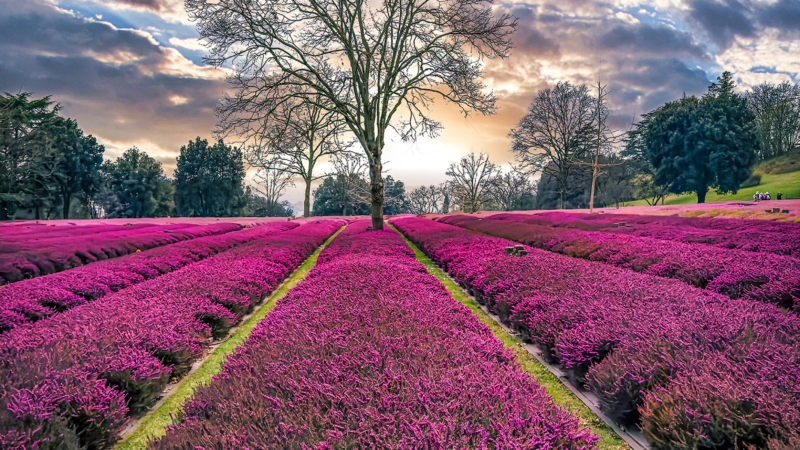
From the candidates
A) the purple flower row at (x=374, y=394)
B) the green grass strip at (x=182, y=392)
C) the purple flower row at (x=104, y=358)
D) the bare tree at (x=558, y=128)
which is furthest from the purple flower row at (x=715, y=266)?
the bare tree at (x=558, y=128)

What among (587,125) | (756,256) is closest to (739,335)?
(756,256)

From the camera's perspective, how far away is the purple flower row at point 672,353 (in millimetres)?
1872

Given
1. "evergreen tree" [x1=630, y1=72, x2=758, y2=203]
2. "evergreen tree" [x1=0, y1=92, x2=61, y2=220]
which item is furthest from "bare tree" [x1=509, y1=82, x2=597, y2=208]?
"evergreen tree" [x1=0, y1=92, x2=61, y2=220]

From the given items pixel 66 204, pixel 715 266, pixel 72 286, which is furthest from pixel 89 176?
pixel 715 266

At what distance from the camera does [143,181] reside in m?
49.8

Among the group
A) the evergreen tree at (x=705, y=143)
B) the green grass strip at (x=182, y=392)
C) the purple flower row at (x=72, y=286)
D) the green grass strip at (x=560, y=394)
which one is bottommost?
the green grass strip at (x=182, y=392)

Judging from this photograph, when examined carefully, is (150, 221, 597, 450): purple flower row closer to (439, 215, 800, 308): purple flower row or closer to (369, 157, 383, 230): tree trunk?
(439, 215, 800, 308): purple flower row

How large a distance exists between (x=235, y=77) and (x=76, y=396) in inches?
522

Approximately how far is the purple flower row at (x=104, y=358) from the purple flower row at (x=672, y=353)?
3.93 m

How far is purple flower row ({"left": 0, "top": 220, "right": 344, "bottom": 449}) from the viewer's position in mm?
2213

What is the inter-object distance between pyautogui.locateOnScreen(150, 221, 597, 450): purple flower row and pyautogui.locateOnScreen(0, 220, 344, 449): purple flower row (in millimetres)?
1015

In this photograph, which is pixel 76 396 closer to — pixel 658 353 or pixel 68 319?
pixel 68 319

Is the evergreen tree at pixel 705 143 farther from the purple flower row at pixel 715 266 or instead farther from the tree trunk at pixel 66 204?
the tree trunk at pixel 66 204

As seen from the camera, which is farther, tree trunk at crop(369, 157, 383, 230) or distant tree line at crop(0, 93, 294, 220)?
distant tree line at crop(0, 93, 294, 220)
